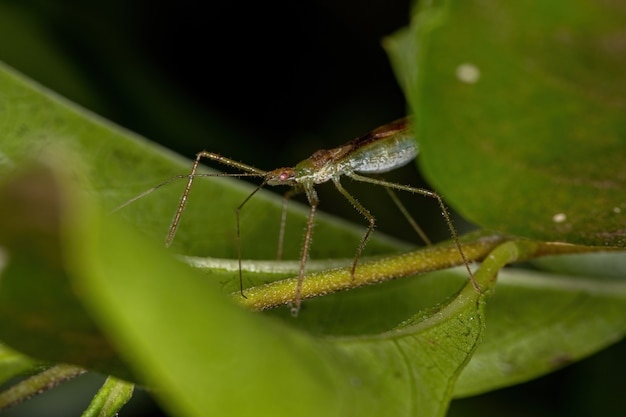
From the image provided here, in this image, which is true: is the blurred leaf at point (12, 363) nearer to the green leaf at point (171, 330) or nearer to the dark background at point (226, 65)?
the green leaf at point (171, 330)

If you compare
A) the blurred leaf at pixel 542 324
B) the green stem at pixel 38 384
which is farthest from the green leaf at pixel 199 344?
the blurred leaf at pixel 542 324

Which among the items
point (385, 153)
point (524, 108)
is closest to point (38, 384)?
point (524, 108)

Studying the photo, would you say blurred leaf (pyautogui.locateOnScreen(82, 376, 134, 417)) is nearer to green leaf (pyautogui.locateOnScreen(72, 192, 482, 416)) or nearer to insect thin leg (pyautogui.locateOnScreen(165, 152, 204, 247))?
green leaf (pyautogui.locateOnScreen(72, 192, 482, 416))

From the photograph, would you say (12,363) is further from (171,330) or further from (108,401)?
(171,330)

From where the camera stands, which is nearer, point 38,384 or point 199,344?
point 199,344

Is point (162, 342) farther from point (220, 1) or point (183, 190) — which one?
point (220, 1)

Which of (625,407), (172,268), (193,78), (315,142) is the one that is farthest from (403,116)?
(172,268)
